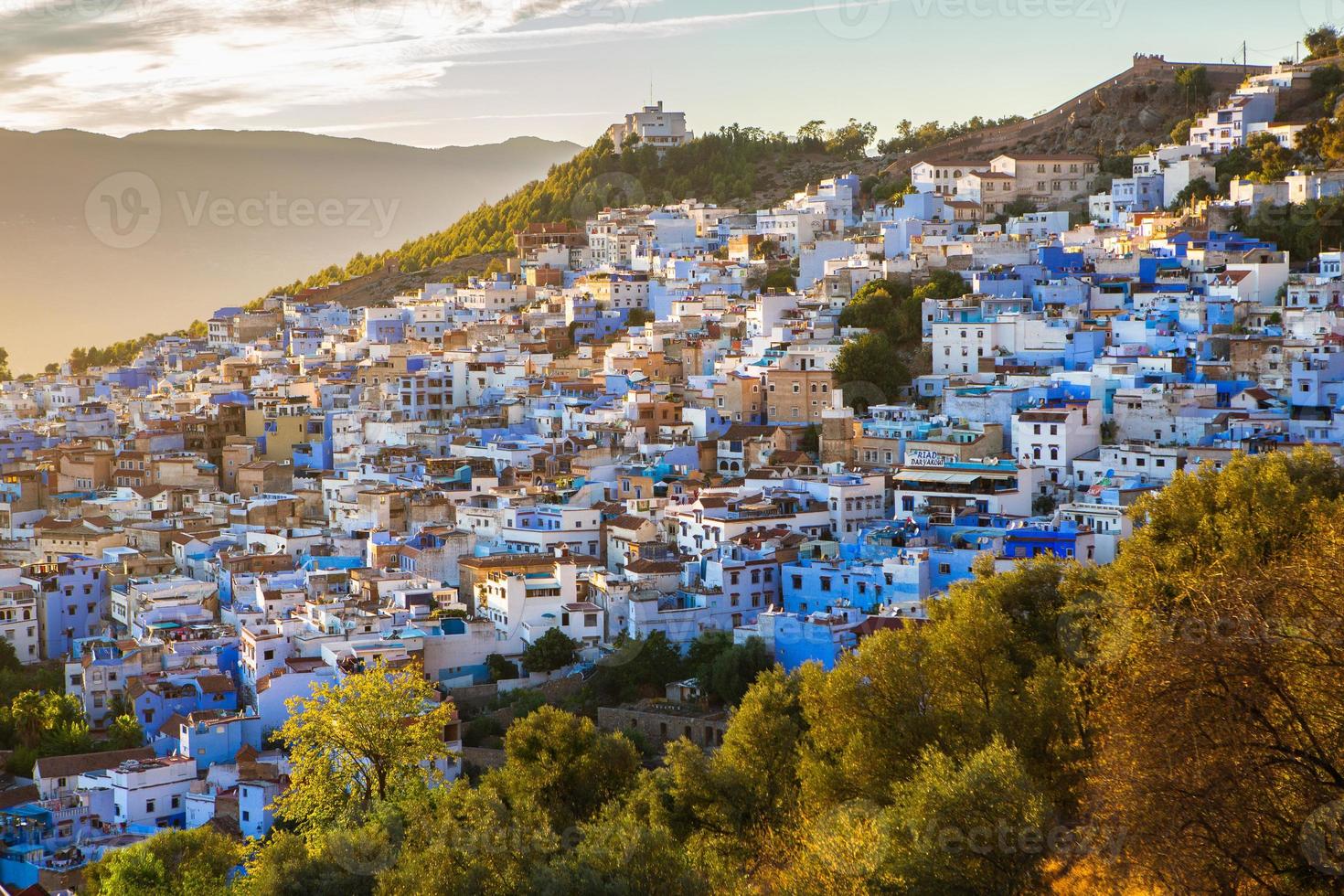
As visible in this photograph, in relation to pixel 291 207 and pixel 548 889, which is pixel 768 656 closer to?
pixel 548 889

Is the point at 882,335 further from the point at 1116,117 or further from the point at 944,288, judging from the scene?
the point at 1116,117

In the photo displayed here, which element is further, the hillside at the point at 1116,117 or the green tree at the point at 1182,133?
the hillside at the point at 1116,117

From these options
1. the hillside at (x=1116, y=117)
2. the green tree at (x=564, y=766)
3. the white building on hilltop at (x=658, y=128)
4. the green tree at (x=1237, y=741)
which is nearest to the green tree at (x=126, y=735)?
the green tree at (x=564, y=766)

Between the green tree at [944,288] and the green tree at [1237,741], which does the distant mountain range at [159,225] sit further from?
the green tree at [1237,741]

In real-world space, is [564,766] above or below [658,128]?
below

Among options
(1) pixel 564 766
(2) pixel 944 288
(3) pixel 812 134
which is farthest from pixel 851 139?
(1) pixel 564 766
